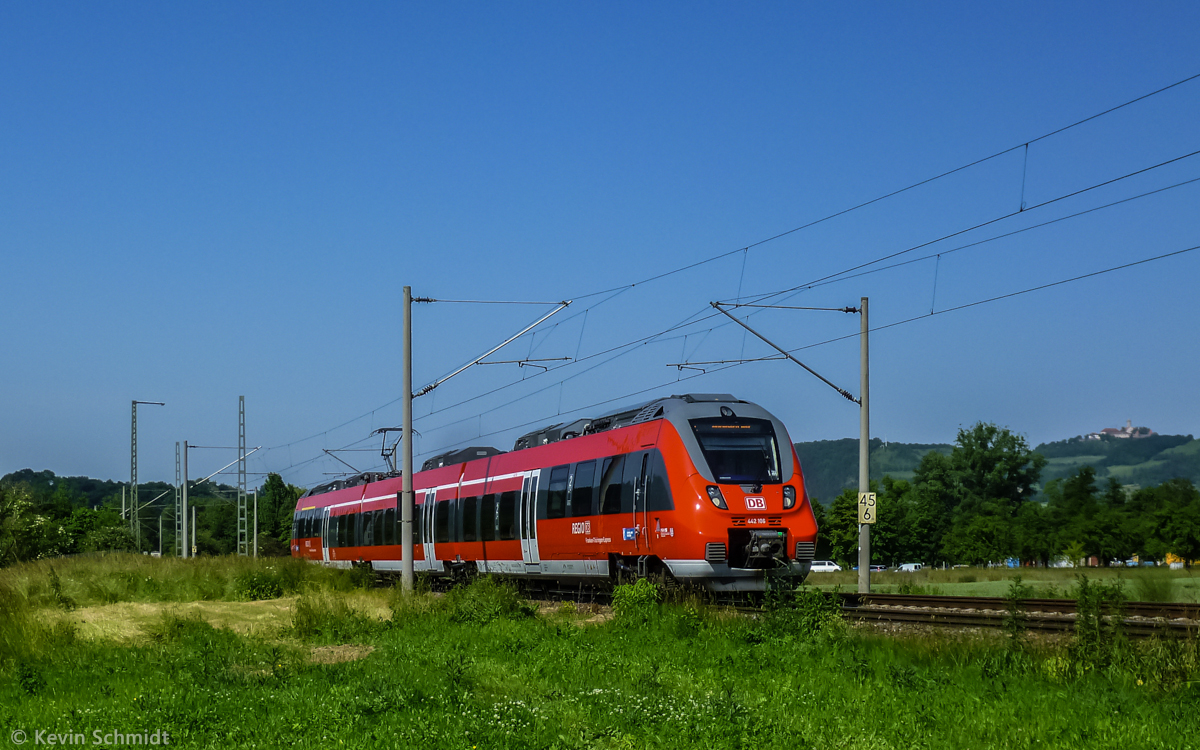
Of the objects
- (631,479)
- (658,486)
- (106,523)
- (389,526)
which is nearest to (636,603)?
(658,486)

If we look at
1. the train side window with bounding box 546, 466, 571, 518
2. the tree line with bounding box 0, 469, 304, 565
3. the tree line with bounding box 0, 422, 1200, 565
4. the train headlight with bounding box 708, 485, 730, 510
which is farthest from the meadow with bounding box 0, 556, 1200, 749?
the tree line with bounding box 0, 422, 1200, 565

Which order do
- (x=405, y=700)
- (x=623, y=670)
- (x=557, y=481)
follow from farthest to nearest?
(x=557, y=481) → (x=623, y=670) → (x=405, y=700)

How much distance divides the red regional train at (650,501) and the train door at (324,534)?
18907mm

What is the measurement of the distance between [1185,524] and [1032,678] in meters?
74.0

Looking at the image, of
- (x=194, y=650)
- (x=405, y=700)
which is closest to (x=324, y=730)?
(x=405, y=700)

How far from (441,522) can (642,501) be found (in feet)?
47.6

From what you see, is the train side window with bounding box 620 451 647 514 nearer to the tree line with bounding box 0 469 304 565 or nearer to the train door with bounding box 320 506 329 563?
the tree line with bounding box 0 469 304 565

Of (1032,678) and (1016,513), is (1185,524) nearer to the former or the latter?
(1016,513)

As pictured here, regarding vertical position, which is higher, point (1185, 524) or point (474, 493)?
point (474, 493)

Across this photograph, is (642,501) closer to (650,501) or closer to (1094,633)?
(650,501)

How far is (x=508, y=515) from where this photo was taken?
96.7ft

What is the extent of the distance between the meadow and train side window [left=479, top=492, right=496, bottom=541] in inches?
428

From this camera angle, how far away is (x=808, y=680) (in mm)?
11781

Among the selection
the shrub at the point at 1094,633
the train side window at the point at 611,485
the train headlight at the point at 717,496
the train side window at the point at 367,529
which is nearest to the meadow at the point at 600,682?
the shrub at the point at 1094,633
